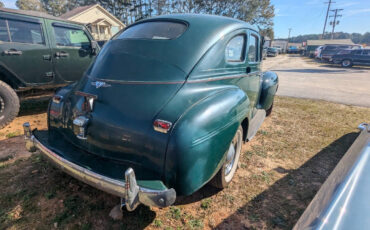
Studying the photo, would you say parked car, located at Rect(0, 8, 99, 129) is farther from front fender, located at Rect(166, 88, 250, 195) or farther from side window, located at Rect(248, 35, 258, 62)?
front fender, located at Rect(166, 88, 250, 195)

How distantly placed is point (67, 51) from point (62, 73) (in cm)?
55

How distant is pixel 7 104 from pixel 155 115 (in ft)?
A: 13.1

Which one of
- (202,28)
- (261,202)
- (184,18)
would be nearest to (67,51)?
(184,18)

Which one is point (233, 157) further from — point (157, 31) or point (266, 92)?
point (266, 92)

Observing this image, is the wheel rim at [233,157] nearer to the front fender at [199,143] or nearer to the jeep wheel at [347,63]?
the front fender at [199,143]

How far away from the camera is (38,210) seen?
86.2 inches

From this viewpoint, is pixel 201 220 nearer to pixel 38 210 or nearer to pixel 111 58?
pixel 38 210

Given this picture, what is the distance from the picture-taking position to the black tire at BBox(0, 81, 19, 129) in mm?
4012

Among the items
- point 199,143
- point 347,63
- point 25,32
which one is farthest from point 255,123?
point 347,63

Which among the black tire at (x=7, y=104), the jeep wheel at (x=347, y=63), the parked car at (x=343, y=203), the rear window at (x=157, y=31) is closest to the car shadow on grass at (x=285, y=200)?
the parked car at (x=343, y=203)

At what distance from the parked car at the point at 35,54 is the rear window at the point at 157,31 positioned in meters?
2.95

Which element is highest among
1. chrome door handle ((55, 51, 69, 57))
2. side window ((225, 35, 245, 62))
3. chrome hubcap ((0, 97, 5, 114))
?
side window ((225, 35, 245, 62))

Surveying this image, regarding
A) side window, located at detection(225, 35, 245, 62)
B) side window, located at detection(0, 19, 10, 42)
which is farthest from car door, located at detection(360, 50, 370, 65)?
side window, located at detection(0, 19, 10, 42)

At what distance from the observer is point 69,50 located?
504cm
